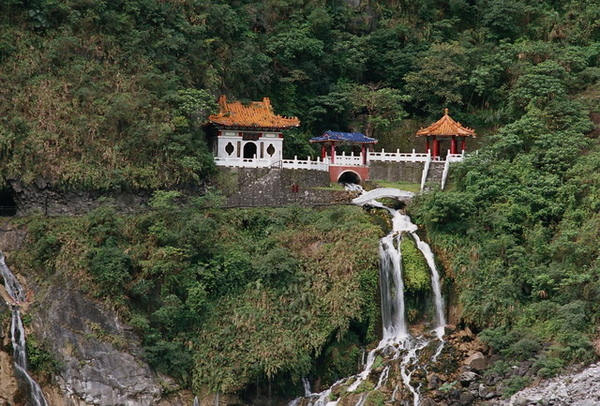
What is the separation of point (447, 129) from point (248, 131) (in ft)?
33.7

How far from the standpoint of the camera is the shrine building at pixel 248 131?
5288cm

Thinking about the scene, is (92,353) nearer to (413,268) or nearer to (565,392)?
(413,268)

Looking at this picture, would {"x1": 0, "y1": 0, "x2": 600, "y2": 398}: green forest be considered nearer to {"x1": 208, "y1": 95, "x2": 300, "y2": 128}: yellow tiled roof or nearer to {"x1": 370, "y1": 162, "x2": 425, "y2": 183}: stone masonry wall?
{"x1": 208, "y1": 95, "x2": 300, "y2": 128}: yellow tiled roof

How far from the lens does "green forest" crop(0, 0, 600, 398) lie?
41.8m

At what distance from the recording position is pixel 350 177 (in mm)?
55125

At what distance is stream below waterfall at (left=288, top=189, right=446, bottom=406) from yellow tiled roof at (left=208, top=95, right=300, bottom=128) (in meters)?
8.86

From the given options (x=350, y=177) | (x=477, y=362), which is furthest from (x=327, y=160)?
(x=477, y=362)

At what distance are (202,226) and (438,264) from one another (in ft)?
33.6

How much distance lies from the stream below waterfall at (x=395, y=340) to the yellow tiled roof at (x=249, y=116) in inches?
349

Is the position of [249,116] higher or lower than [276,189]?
higher

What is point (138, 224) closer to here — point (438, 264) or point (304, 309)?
point (304, 309)

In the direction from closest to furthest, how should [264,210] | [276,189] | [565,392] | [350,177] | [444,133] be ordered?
[565,392], [264,210], [276,189], [444,133], [350,177]

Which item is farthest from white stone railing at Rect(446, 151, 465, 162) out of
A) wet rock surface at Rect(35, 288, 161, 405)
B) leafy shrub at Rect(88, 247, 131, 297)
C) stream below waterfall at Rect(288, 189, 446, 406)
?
wet rock surface at Rect(35, 288, 161, 405)

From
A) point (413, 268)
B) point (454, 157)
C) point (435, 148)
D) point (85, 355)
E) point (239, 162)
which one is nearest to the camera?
point (85, 355)
